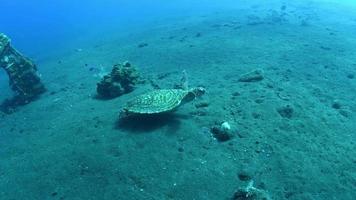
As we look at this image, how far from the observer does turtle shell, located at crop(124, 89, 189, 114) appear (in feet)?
31.8

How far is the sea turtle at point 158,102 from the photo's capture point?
381 inches

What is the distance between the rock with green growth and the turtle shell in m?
3.29

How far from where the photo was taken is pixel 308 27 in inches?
974

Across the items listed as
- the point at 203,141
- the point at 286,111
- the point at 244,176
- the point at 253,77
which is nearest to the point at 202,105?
the point at 203,141

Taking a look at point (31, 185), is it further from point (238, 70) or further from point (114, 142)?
point (238, 70)

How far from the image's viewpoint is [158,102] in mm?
9867

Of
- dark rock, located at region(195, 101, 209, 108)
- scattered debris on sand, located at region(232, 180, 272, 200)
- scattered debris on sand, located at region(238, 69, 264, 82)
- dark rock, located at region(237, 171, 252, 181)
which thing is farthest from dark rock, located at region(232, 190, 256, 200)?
scattered debris on sand, located at region(238, 69, 264, 82)

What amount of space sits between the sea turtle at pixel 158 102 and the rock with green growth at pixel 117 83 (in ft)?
10.3

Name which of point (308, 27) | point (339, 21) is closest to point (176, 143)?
point (308, 27)

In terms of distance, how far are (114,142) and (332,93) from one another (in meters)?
8.06

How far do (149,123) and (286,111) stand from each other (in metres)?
4.20

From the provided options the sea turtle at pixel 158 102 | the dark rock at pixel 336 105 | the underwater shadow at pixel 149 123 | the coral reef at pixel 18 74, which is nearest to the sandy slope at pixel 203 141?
the underwater shadow at pixel 149 123

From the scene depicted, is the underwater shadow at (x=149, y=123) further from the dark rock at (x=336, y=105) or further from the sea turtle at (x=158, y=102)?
the dark rock at (x=336, y=105)

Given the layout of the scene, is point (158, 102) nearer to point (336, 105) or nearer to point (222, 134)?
point (222, 134)
